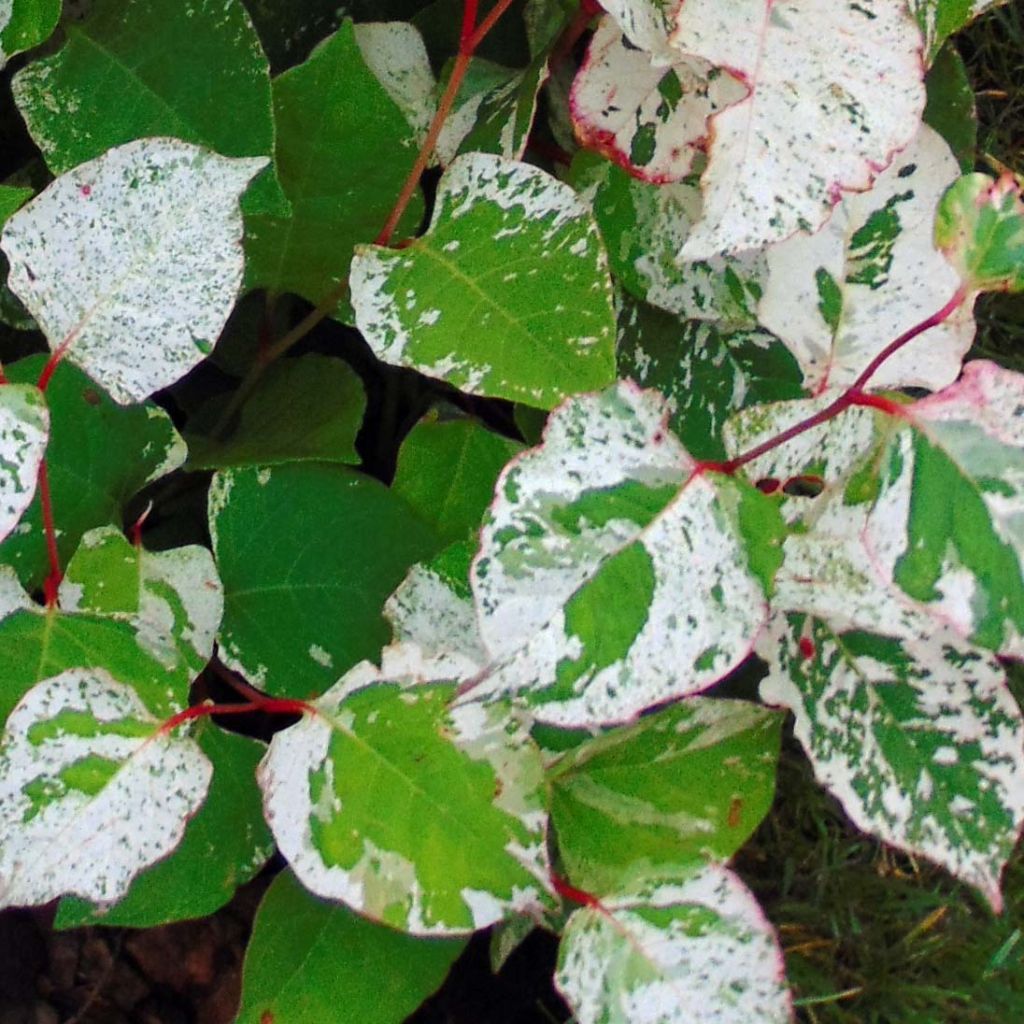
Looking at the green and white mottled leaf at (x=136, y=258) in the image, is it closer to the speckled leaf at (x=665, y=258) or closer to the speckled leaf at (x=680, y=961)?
the speckled leaf at (x=665, y=258)

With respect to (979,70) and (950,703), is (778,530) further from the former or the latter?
(979,70)

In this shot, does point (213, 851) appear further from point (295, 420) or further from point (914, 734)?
point (914, 734)

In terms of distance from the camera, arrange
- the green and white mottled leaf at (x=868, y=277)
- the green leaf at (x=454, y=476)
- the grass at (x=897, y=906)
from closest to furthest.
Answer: the green and white mottled leaf at (x=868, y=277), the green leaf at (x=454, y=476), the grass at (x=897, y=906)

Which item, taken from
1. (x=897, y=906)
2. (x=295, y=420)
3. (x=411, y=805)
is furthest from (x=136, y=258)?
(x=897, y=906)

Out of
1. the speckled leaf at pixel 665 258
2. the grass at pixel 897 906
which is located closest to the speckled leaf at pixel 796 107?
the speckled leaf at pixel 665 258

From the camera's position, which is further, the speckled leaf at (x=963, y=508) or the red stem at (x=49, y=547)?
the red stem at (x=49, y=547)

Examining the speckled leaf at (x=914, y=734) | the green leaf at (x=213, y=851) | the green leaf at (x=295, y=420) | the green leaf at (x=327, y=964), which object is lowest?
the green leaf at (x=327, y=964)
